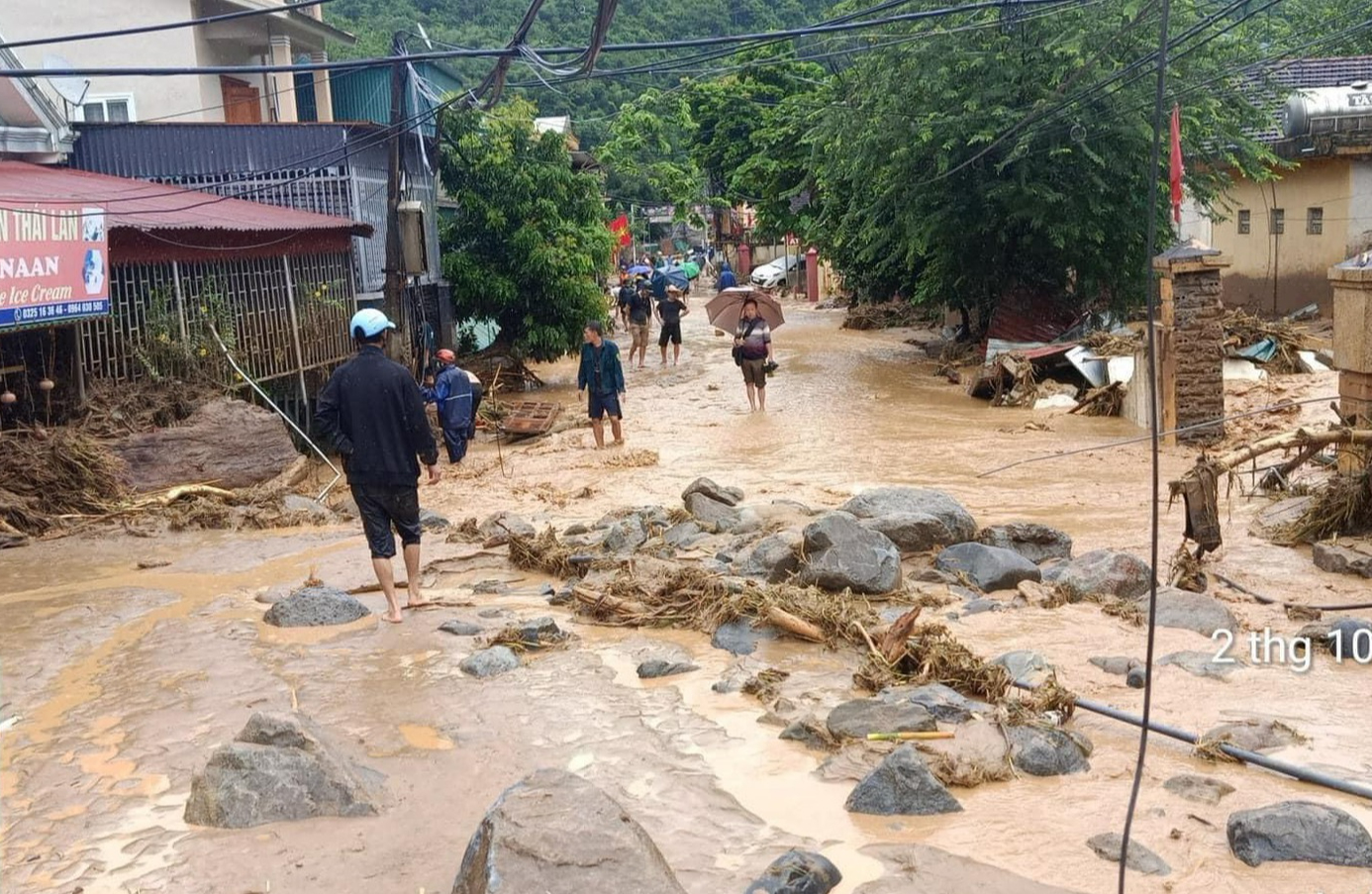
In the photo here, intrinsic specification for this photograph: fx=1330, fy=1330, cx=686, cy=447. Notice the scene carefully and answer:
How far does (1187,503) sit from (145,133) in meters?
14.5

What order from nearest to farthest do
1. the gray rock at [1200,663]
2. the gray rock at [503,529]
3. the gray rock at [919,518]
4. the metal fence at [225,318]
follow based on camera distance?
the gray rock at [1200,663] < the gray rock at [919,518] < the gray rock at [503,529] < the metal fence at [225,318]

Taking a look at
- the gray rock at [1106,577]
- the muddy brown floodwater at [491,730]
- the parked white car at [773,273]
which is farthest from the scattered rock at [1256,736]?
the parked white car at [773,273]

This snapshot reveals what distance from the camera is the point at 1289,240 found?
80.9 feet

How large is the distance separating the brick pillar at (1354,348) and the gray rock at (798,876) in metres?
7.03

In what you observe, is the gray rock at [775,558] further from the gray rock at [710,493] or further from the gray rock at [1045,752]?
the gray rock at [1045,752]

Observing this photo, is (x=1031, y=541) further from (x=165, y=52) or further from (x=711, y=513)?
(x=165, y=52)

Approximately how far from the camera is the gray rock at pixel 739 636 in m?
7.34

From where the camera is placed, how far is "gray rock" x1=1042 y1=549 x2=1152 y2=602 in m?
8.11

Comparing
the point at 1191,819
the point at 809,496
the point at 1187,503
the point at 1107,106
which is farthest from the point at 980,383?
the point at 1191,819

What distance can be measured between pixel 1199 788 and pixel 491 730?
3.02 metres

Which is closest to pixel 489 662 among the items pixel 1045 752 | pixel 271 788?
pixel 271 788

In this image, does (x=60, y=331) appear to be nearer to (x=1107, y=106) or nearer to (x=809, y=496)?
(x=809, y=496)

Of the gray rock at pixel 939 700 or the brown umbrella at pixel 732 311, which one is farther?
the brown umbrella at pixel 732 311

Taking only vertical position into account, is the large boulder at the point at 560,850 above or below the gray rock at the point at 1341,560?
above
